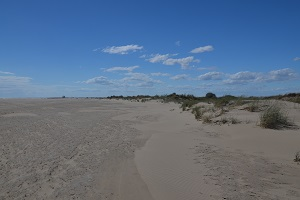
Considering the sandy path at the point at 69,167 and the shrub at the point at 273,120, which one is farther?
the shrub at the point at 273,120

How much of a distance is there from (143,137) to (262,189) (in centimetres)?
→ 668

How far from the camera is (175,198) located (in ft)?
17.3

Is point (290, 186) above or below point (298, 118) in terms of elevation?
below

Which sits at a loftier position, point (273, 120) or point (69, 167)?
point (273, 120)

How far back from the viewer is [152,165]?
746cm

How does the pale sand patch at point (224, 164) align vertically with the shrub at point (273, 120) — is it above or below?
below

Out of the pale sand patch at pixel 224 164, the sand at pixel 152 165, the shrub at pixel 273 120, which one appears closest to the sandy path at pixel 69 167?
the sand at pixel 152 165

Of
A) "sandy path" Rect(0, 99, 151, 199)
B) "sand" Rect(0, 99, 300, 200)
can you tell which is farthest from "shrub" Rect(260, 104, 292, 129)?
"sandy path" Rect(0, 99, 151, 199)

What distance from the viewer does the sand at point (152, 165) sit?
5559 millimetres

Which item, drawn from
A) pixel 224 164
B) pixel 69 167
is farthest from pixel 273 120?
pixel 69 167

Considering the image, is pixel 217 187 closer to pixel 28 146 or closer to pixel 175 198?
pixel 175 198

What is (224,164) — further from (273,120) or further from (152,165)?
(273,120)

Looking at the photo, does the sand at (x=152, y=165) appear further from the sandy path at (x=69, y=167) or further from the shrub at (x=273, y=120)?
the shrub at (x=273, y=120)

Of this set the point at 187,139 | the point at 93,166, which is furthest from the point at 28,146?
the point at 187,139
